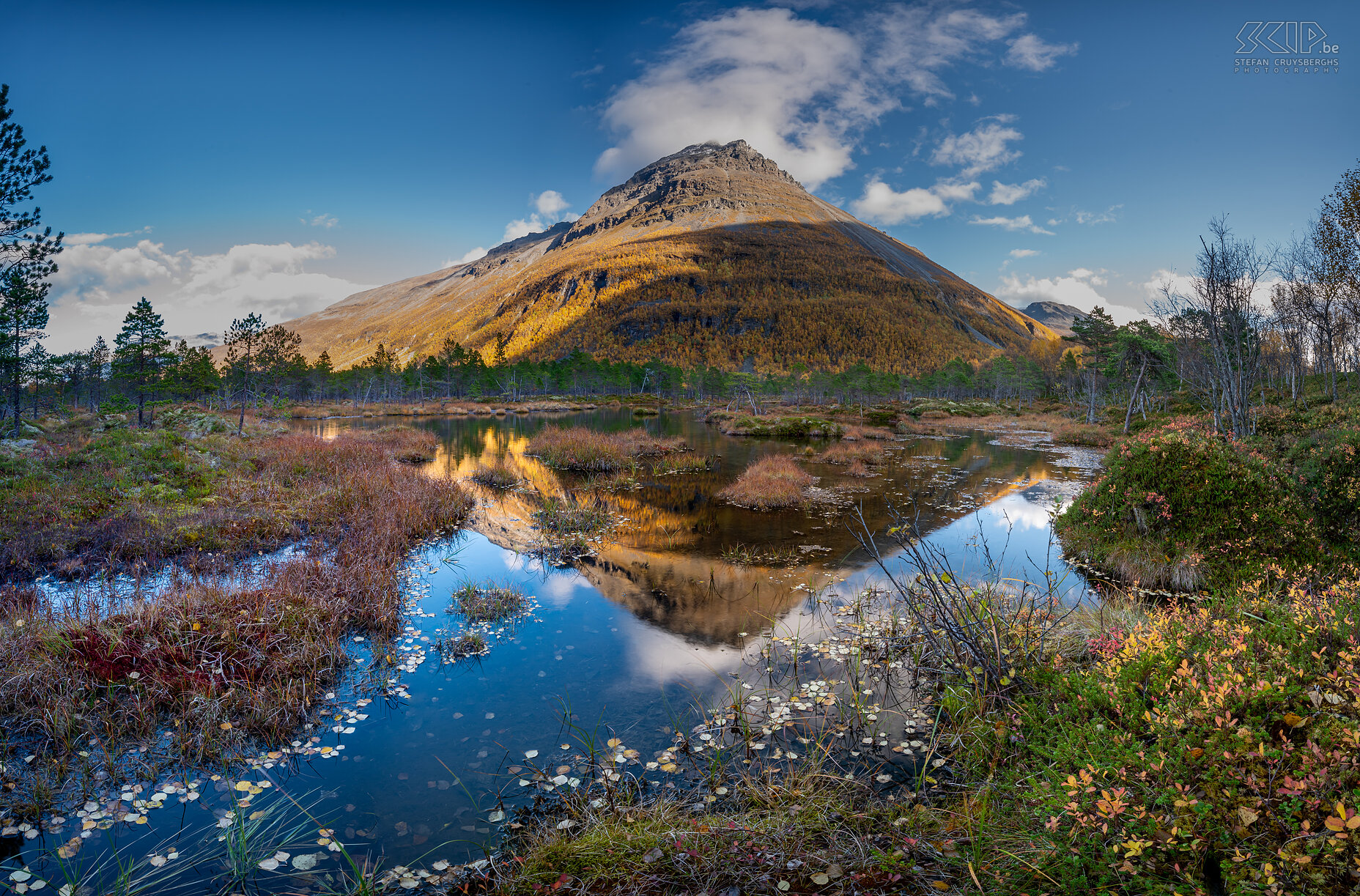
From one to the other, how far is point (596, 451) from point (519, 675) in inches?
745

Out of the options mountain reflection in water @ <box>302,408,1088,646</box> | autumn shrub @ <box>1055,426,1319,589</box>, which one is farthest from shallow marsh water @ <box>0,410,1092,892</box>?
autumn shrub @ <box>1055,426,1319,589</box>

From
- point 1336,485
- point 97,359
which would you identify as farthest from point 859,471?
point 97,359

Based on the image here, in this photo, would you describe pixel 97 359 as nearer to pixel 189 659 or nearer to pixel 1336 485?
pixel 189 659

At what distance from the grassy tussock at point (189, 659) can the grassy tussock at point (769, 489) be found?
11205 millimetres

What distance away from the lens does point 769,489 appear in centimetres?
1822

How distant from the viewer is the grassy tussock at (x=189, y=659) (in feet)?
17.3

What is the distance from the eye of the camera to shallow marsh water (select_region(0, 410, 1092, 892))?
4.37 m

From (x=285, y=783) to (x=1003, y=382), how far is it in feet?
396

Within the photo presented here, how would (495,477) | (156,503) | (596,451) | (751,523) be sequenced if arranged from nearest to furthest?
(156,503) < (751,523) < (495,477) < (596,451)

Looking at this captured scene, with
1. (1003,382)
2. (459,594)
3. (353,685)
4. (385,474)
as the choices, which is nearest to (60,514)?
(385,474)

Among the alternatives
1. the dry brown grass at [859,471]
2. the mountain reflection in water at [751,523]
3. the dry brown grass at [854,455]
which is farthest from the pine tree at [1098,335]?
the dry brown grass at [859,471]

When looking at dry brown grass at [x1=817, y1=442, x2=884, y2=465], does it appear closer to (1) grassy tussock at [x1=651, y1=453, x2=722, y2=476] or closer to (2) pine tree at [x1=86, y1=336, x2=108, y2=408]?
(1) grassy tussock at [x1=651, y1=453, x2=722, y2=476]

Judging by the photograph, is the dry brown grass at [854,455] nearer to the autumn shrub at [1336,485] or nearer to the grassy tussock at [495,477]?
the autumn shrub at [1336,485]

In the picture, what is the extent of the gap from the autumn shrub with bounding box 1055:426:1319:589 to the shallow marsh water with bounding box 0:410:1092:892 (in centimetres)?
126
